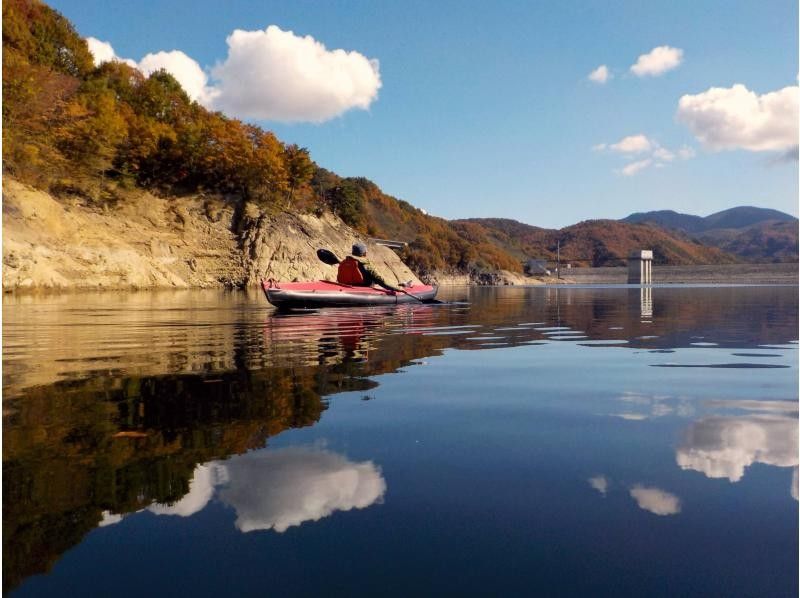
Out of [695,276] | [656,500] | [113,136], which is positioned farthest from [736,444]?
[695,276]

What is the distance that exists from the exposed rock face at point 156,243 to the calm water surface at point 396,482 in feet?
110

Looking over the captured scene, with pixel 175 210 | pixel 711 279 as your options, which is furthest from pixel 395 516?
pixel 711 279

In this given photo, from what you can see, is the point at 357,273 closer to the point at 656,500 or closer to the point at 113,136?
the point at 656,500

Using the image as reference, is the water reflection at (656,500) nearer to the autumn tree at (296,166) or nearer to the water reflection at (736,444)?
the water reflection at (736,444)

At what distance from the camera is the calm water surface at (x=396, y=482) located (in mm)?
2166

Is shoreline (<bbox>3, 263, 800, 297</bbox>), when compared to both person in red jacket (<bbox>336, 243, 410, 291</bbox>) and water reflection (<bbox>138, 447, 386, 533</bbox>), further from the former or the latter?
water reflection (<bbox>138, 447, 386, 533</bbox>)

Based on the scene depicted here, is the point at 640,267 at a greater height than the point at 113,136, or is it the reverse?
the point at 113,136

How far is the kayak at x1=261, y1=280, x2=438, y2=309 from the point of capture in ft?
63.6

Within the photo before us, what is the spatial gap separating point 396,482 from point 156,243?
185 ft

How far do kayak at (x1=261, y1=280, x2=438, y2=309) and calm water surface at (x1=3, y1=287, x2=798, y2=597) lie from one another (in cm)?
1238

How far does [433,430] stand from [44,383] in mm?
4290

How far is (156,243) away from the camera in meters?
54.4

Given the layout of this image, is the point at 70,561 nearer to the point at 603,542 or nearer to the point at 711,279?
the point at 603,542

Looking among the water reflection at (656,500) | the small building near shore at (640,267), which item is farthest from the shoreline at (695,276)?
the water reflection at (656,500)
